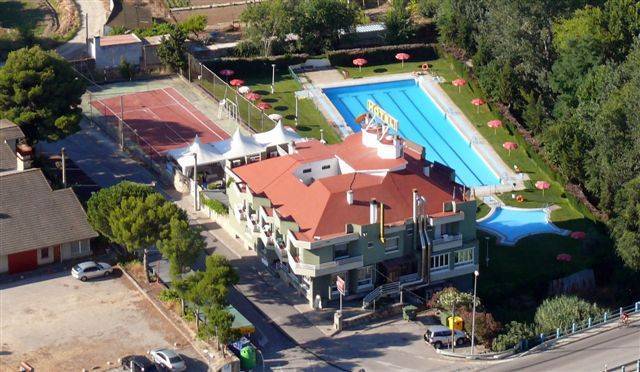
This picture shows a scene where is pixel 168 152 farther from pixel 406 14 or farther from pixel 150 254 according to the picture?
pixel 406 14

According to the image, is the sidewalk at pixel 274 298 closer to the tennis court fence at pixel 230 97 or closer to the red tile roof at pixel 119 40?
the tennis court fence at pixel 230 97

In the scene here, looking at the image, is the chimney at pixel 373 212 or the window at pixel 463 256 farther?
the window at pixel 463 256

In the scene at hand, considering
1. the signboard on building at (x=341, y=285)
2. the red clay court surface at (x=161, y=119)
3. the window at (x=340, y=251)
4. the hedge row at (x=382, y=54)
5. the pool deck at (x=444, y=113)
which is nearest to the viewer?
the signboard on building at (x=341, y=285)

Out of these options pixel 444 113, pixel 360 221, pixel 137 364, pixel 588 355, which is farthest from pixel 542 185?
pixel 137 364

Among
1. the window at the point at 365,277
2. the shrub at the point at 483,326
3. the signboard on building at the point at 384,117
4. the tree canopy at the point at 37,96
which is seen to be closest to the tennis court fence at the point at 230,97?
the tree canopy at the point at 37,96

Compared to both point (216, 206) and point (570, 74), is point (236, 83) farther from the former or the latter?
point (570, 74)

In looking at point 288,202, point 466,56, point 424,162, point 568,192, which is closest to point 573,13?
point 466,56
